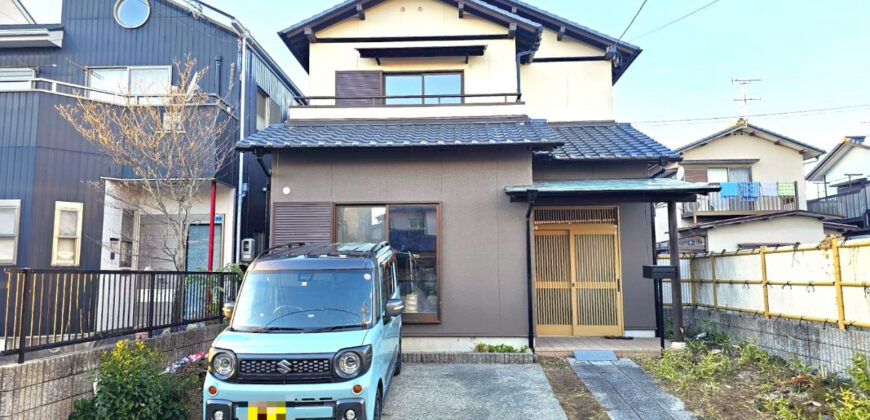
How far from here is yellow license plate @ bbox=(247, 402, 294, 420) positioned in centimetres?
425

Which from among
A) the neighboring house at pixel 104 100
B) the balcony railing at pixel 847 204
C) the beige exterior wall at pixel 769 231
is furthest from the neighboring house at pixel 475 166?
the balcony railing at pixel 847 204

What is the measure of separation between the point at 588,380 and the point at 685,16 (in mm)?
9296

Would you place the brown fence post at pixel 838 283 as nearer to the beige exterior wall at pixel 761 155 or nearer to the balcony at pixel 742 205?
the balcony at pixel 742 205

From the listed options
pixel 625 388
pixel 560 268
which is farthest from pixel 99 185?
pixel 625 388

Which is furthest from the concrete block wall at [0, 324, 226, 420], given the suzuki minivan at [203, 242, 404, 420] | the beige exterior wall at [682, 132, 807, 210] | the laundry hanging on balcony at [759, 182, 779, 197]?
the laundry hanging on balcony at [759, 182, 779, 197]

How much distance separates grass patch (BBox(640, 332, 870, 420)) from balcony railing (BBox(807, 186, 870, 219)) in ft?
54.7

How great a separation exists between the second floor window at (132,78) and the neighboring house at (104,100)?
0.02 metres

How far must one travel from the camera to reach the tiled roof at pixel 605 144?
8.91 metres

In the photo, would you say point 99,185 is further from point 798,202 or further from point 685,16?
point 798,202

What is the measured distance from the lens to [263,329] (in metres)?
4.90

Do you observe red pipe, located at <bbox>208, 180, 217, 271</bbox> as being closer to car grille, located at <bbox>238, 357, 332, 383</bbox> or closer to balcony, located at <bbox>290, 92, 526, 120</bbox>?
balcony, located at <bbox>290, 92, 526, 120</bbox>

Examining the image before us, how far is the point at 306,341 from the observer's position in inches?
181

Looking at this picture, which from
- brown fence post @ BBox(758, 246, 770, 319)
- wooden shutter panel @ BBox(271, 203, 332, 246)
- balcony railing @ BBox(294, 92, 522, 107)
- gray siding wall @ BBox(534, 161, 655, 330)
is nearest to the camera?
brown fence post @ BBox(758, 246, 770, 319)

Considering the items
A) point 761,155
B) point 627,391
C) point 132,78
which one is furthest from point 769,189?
point 132,78
